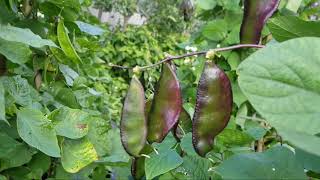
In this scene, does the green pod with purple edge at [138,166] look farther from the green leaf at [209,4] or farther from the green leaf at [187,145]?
the green leaf at [209,4]

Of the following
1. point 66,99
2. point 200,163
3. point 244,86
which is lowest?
point 66,99

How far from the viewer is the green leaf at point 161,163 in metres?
0.72

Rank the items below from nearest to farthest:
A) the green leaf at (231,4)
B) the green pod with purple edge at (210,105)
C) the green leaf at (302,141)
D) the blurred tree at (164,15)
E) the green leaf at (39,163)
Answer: the green leaf at (302,141), the green pod with purple edge at (210,105), the green leaf at (39,163), the green leaf at (231,4), the blurred tree at (164,15)

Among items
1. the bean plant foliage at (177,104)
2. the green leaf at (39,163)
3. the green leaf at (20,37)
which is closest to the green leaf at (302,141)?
the bean plant foliage at (177,104)

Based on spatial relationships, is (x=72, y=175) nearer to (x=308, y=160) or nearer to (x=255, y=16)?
(x=255, y=16)

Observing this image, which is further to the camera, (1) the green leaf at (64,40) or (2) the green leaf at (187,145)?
(1) the green leaf at (64,40)

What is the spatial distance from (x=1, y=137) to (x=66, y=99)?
0.25 metres

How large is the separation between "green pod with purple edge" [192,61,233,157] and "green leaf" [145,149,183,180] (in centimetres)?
12

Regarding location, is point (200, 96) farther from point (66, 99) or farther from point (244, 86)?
point (66, 99)

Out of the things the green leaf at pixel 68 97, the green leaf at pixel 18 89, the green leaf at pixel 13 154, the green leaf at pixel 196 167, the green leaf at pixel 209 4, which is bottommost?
the green leaf at pixel 13 154

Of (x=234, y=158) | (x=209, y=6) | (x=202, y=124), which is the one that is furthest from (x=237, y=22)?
(x=234, y=158)

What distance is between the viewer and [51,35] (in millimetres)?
1163

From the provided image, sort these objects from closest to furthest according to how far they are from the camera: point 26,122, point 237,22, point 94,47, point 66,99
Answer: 1. point 26,122
2. point 66,99
3. point 94,47
4. point 237,22

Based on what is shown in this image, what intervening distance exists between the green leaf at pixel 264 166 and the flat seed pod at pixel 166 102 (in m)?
0.16
